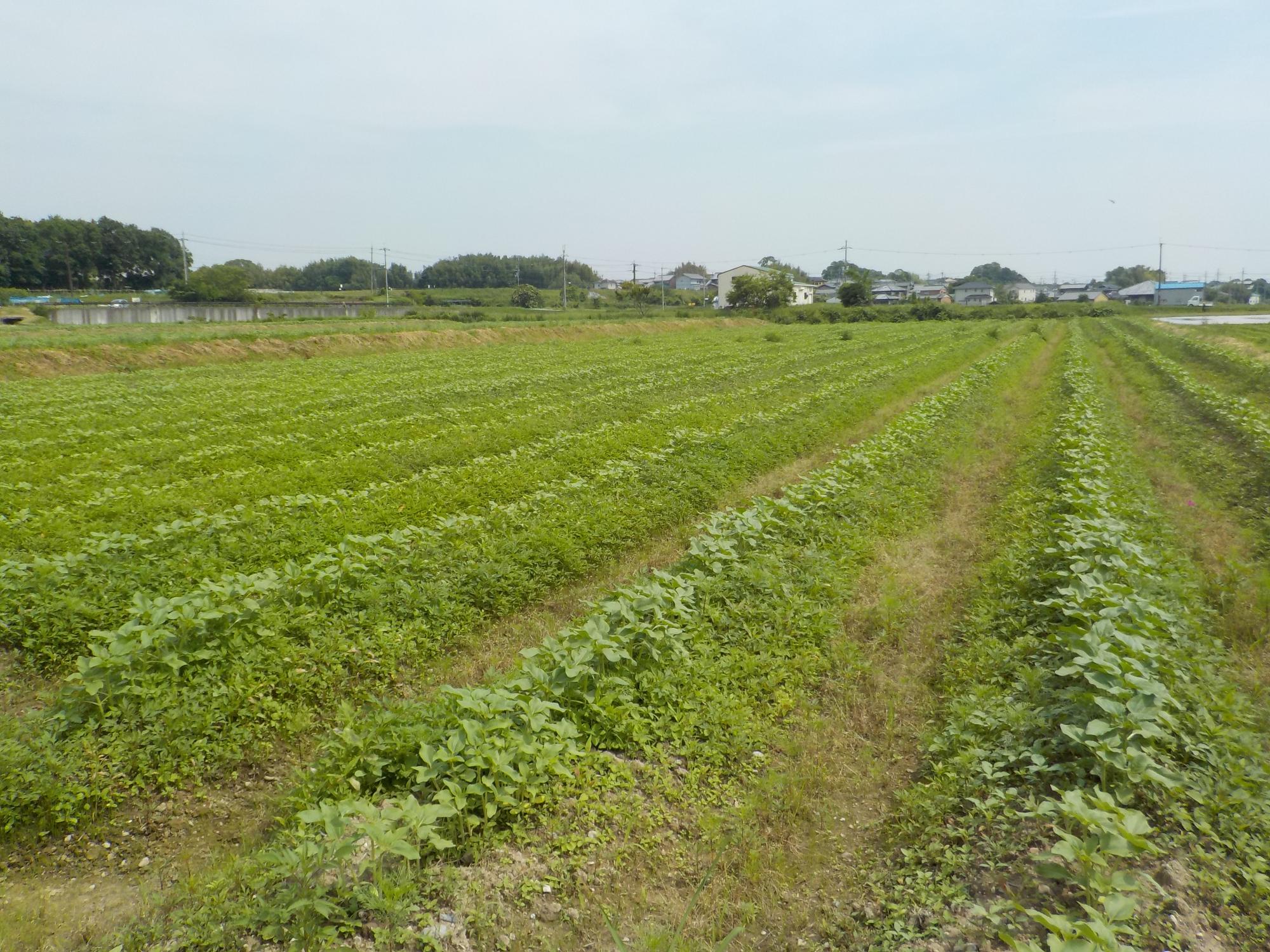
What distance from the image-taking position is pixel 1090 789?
13.0 ft

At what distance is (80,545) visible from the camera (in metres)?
7.96

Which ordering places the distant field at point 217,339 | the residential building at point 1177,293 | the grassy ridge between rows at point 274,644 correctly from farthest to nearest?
the residential building at point 1177,293, the distant field at point 217,339, the grassy ridge between rows at point 274,644

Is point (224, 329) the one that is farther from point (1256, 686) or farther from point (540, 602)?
point (1256, 686)

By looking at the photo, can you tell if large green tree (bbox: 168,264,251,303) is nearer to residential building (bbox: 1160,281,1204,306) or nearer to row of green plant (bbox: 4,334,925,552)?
row of green plant (bbox: 4,334,925,552)

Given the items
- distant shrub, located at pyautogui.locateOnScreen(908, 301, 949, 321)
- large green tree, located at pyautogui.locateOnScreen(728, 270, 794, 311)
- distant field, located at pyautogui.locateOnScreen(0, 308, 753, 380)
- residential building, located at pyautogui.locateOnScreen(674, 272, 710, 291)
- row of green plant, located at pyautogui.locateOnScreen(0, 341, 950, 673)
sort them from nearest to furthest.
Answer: row of green plant, located at pyautogui.locateOnScreen(0, 341, 950, 673) < distant field, located at pyautogui.locateOnScreen(0, 308, 753, 380) < distant shrub, located at pyautogui.locateOnScreen(908, 301, 949, 321) < large green tree, located at pyautogui.locateOnScreen(728, 270, 794, 311) < residential building, located at pyautogui.locateOnScreen(674, 272, 710, 291)

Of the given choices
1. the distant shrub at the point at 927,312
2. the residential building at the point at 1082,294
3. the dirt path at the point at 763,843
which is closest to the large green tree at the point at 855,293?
the distant shrub at the point at 927,312

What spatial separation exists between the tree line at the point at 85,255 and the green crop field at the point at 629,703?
77403 mm

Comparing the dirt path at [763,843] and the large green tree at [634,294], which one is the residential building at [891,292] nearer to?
the large green tree at [634,294]

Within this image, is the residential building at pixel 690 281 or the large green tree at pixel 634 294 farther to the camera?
the residential building at pixel 690 281

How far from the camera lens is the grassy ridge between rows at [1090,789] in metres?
3.23

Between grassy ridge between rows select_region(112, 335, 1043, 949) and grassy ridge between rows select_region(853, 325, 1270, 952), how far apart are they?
4.15ft

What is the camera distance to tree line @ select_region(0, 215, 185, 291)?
69125 millimetres

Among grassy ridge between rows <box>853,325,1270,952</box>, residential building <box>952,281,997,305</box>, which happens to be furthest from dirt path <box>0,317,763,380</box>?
residential building <box>952,281,997,305</box>

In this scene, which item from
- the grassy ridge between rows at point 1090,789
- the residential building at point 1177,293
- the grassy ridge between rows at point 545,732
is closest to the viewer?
the grassy ridge between rows at point 1090,789
